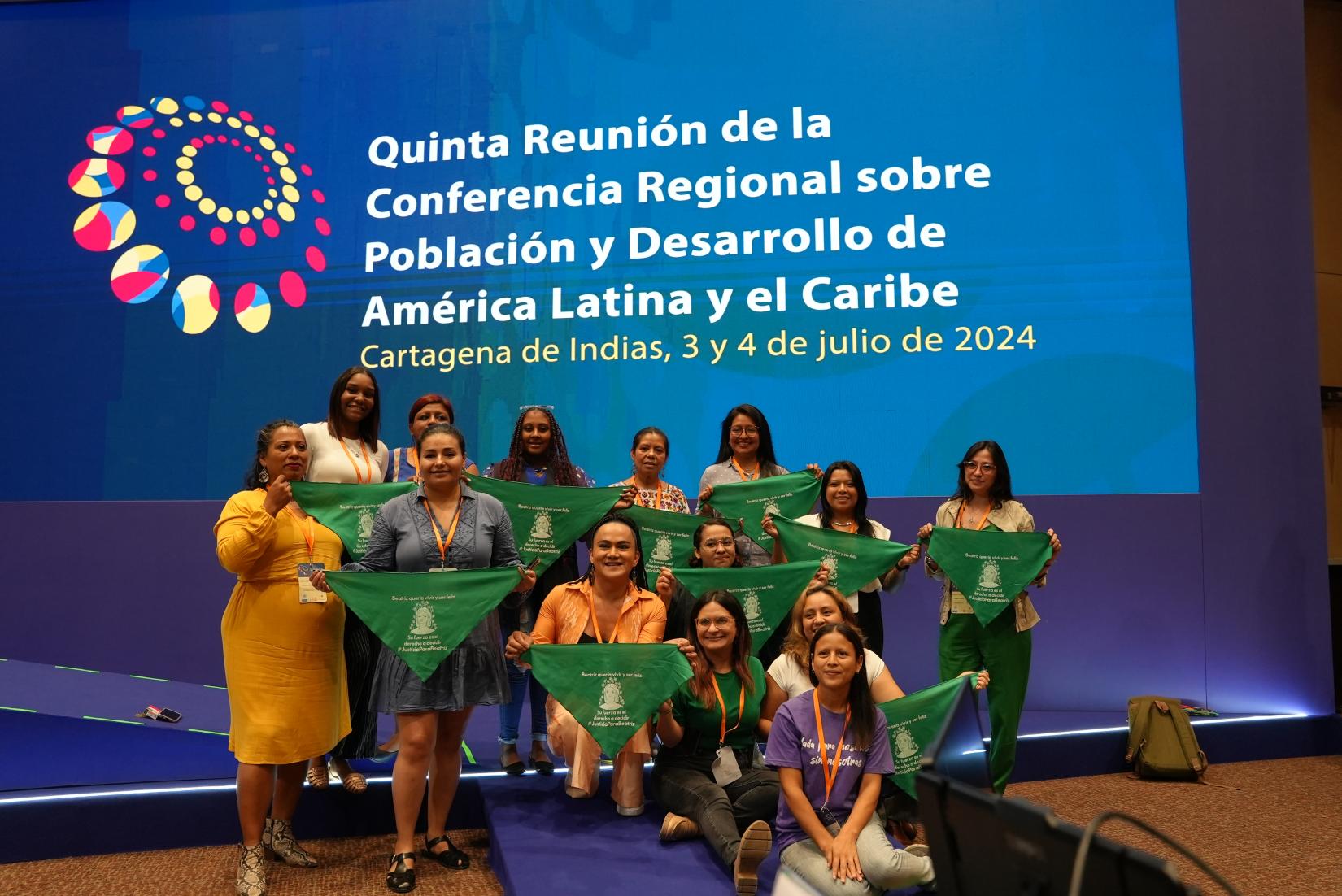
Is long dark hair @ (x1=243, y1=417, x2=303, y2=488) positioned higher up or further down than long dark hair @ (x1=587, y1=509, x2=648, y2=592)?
higher up

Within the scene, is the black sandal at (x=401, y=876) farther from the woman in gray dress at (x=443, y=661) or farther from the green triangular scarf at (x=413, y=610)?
the green triangular scarf at (x=413, y=610)

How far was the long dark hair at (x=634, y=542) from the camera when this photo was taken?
382 cm

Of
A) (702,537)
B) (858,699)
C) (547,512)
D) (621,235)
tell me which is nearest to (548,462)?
(547,512)

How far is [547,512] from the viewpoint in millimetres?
4055

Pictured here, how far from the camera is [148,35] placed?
625cm

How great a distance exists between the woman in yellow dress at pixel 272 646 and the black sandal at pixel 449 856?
0.42 meters

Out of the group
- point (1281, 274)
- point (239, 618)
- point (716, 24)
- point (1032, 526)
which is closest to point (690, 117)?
point (716, 24)

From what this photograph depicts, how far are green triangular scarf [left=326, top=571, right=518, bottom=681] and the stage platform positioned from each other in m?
0.70

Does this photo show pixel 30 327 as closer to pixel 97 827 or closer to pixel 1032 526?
pixel 97 827

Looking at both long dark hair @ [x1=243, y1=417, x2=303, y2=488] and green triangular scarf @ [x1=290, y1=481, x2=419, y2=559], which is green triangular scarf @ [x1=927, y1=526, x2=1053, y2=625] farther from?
long dark hair @ [x1=243, y1=417, x2=303, y2=488]

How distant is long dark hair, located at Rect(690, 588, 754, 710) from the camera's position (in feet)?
12.0

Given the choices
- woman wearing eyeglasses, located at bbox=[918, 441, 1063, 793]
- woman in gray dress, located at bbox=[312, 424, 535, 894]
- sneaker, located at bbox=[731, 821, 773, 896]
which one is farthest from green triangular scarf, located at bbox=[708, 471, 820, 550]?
sneaker, located at bbox=[731, 821, 773, 896]

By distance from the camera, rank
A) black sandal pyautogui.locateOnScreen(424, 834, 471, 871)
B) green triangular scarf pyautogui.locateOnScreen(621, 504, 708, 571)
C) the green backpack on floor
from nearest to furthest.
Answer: black sandal pyautogui.locateOnScreen(424, 834, 471, 871)
green triangular scarf pyautogui.locateOnScreen(621, 504, 708, 571)
the green backpack on floor

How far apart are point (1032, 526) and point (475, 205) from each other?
11.9ft
